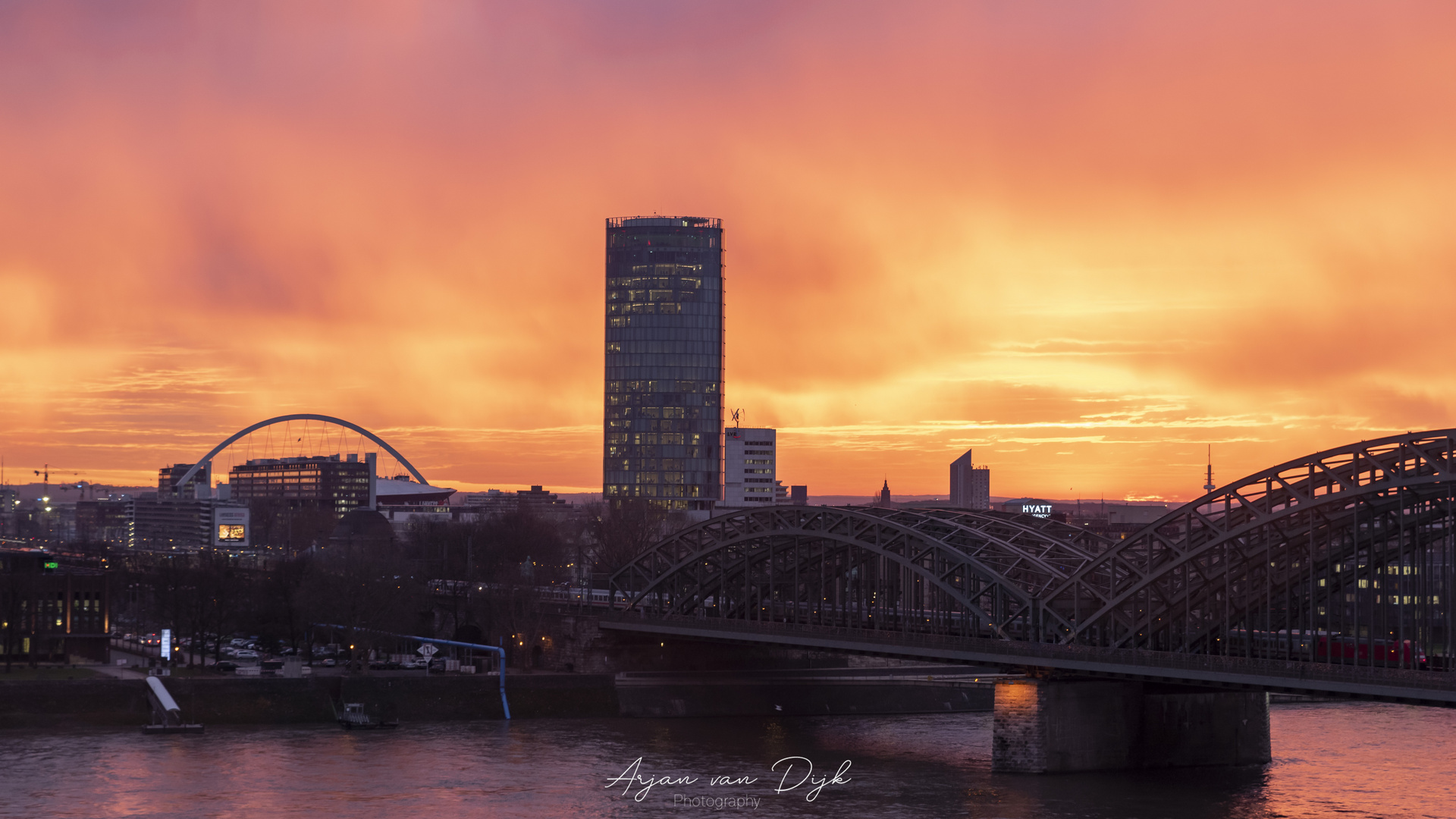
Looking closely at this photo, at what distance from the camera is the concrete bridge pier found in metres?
92.1

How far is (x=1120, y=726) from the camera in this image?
94188 mm

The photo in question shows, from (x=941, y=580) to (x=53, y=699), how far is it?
54.6 meters

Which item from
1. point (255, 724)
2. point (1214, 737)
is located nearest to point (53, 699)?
point (255, 724)

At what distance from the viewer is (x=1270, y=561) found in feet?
292

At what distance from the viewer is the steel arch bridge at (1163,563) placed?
277 ft

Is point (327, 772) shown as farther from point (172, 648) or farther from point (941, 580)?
point (172, 648)

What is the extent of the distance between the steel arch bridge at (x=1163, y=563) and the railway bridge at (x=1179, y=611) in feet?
0.61

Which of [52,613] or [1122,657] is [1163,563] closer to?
[1122,657]

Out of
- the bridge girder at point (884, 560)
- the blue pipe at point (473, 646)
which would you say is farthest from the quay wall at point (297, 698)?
the bridge girder at point (884, 560)

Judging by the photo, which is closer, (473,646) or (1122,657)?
(1122,657)

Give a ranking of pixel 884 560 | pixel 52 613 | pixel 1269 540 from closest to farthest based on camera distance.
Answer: pixel 1269 540
pixel 884 560
pixel 52 613

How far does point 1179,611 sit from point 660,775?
29.6 m
